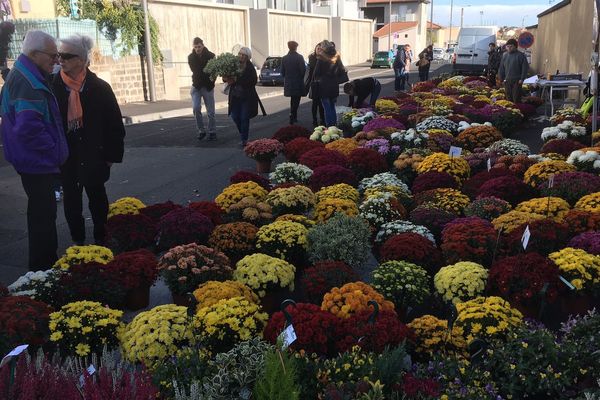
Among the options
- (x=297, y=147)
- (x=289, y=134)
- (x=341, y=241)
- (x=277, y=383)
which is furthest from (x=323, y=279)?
(x=289, y=134)

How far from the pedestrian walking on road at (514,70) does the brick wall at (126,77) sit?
13730mm

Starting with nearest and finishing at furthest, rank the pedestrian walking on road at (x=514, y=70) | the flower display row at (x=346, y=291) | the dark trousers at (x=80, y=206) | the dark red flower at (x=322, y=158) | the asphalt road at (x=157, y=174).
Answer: the flower display row at (x=346, y=291) → the dark trousers at (x=80, y=206) → the asphalt road at (x=157, y=174) → the dark red flower at (x=322, y=158) → the pedestrian walking on road at (x=514, y=70)

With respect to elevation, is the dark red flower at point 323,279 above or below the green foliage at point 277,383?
below

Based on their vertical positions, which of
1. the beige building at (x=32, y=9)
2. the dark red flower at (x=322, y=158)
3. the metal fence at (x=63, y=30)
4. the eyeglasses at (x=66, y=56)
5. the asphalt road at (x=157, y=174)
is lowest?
the asphalt road at (x=157, y=174)

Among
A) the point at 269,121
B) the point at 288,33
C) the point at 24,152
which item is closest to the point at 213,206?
→ the point at 24,152

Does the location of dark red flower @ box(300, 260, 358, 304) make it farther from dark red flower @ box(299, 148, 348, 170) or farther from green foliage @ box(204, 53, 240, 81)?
green foliage @ box(204, 53, 240, 81)

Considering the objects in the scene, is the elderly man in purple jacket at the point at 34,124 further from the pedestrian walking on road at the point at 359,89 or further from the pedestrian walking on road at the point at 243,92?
the pedestrian walking on road at the point at 359,89

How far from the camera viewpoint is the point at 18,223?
23.4ft

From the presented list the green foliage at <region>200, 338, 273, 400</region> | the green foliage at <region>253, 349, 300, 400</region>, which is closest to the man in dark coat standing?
the green foliage at <region>200, 338, 273, 400</region>

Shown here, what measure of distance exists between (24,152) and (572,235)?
4.60 m

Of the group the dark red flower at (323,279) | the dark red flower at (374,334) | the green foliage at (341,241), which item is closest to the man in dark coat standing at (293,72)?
the green foliage at (341,241)

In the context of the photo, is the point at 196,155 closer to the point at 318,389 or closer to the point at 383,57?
the point at 318,389

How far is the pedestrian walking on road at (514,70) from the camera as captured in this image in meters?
14.4

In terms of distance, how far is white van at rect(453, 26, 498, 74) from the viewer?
3288cm
